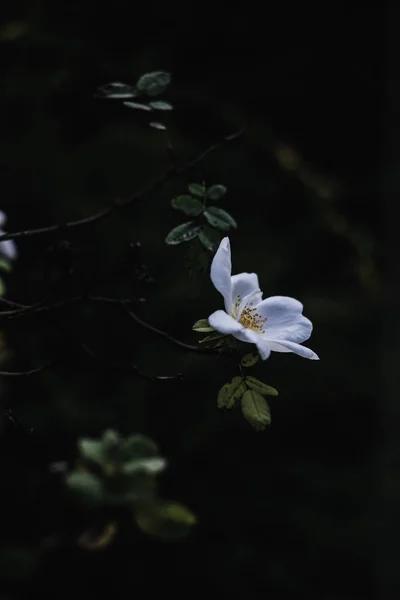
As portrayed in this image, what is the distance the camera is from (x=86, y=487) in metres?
0.96

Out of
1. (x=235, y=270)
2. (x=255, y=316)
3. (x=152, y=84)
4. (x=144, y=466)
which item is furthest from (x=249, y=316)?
(x=235, y=270)

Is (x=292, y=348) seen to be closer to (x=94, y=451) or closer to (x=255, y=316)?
(x=255, y=316)

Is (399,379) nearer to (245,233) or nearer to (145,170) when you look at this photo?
(245,233)

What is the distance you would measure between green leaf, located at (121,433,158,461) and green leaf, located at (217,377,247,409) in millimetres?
454

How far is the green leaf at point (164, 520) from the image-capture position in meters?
0.92

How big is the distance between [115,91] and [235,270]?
1221 mm

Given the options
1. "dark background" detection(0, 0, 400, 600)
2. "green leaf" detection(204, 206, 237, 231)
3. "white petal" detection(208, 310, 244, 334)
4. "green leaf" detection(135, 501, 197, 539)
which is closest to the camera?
"white petal" detection(208, 310, 244, 334)

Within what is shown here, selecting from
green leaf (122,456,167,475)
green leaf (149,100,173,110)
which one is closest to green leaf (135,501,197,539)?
green leaf (122,456,167,475)

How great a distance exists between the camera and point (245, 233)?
7.14 ft

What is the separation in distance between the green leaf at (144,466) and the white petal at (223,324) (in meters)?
0.46

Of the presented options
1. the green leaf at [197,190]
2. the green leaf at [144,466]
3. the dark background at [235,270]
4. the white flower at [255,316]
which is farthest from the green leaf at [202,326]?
the dark background at [235,270]

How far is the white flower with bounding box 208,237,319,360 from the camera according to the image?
0.52 meters

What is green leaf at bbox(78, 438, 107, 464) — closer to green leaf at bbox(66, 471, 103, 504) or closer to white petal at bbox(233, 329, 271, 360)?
green leaf at bbox(66, 471, 103, 504)

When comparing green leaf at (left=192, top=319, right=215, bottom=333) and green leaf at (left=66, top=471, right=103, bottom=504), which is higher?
green leaf at (left=192, top=319, right=215, bottom=333)
